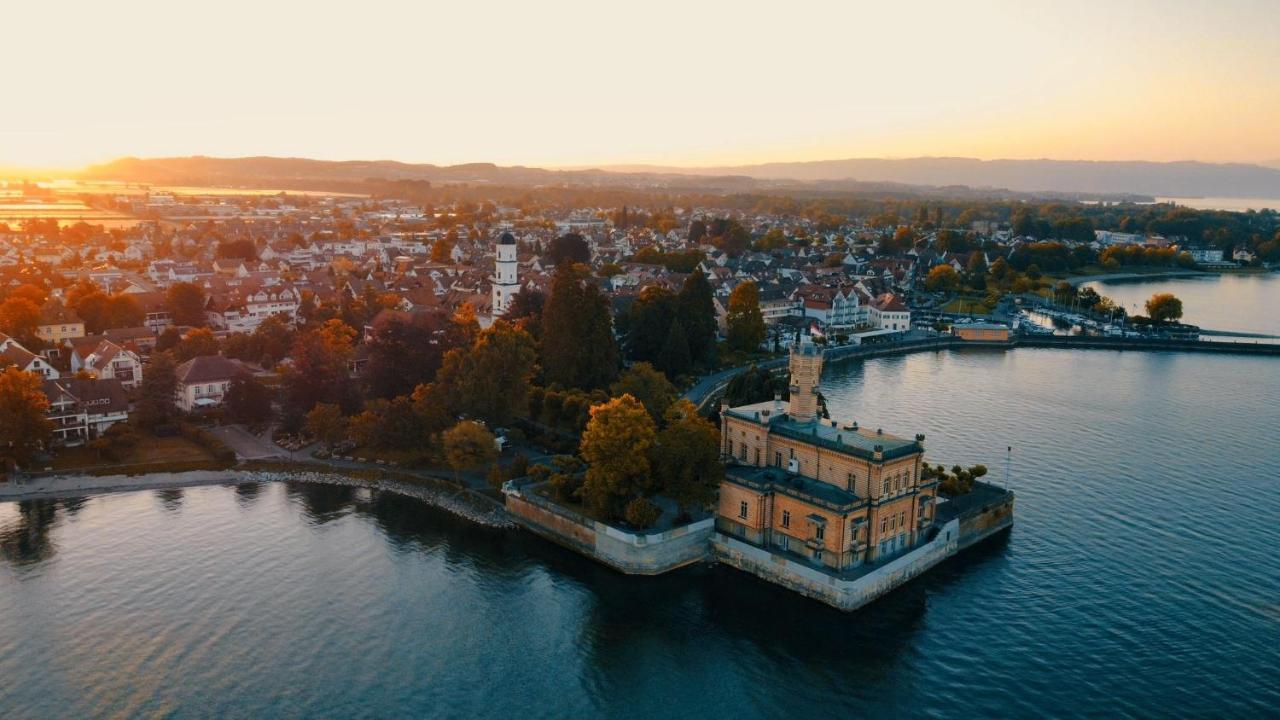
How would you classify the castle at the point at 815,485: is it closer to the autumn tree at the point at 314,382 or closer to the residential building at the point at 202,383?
the autumn tree at the point at 314,382

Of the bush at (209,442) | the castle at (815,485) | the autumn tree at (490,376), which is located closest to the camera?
the castle at (815,485)

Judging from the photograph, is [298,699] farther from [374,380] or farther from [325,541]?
[374,380]

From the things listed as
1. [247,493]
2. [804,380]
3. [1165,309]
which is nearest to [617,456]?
[804,380]

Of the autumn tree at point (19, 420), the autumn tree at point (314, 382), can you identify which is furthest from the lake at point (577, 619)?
the autumn tree at point (314, 382)

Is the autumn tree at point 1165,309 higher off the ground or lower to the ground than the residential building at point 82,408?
higher

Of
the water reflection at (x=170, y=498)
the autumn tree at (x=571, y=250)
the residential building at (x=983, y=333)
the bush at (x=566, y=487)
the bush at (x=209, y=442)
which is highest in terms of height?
the autumn tree at (x=571, y=250)

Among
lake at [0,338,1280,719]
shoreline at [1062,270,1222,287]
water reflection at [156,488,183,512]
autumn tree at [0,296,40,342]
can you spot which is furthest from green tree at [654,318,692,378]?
shoreline at [1062,270,1222,287]

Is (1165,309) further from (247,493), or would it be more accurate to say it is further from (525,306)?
(247,493)
